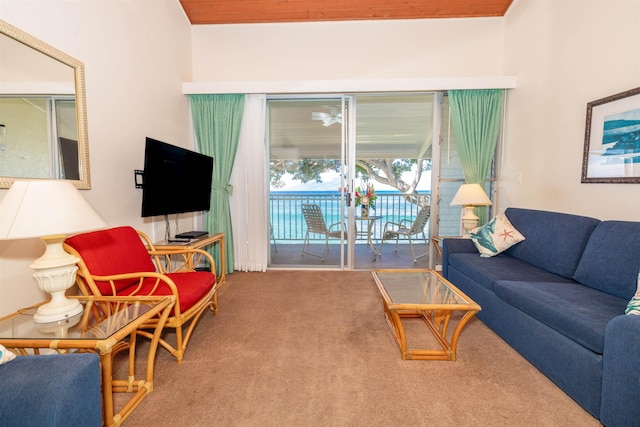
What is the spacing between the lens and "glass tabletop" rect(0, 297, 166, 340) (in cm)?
126

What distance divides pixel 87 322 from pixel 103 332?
193mm

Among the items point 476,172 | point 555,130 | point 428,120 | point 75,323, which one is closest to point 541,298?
point 555,130

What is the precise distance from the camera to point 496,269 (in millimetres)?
2395

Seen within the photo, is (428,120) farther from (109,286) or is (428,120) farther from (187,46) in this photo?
(109,286)

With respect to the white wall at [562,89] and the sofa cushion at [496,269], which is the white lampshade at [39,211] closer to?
the sofa cushion at [496,269]

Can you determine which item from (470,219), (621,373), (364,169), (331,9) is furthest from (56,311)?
(364,169)

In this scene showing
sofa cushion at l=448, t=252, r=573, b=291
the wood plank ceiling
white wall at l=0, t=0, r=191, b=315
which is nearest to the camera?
white wall at l=0, t=0, r=191, b=315

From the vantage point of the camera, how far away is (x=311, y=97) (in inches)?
149

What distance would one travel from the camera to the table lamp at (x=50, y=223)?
47.5 inches

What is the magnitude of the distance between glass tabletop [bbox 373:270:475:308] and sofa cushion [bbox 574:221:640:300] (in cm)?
86

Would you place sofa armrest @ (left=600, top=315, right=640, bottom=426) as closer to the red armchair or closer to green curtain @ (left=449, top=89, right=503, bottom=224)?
the red armchair

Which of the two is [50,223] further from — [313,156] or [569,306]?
[313,156]

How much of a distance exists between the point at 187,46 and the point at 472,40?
11.6 feet

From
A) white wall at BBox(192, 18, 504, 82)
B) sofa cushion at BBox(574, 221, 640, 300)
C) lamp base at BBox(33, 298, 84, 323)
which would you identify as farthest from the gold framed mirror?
sofa cushion at BBox(574, 221, 640, 300)
